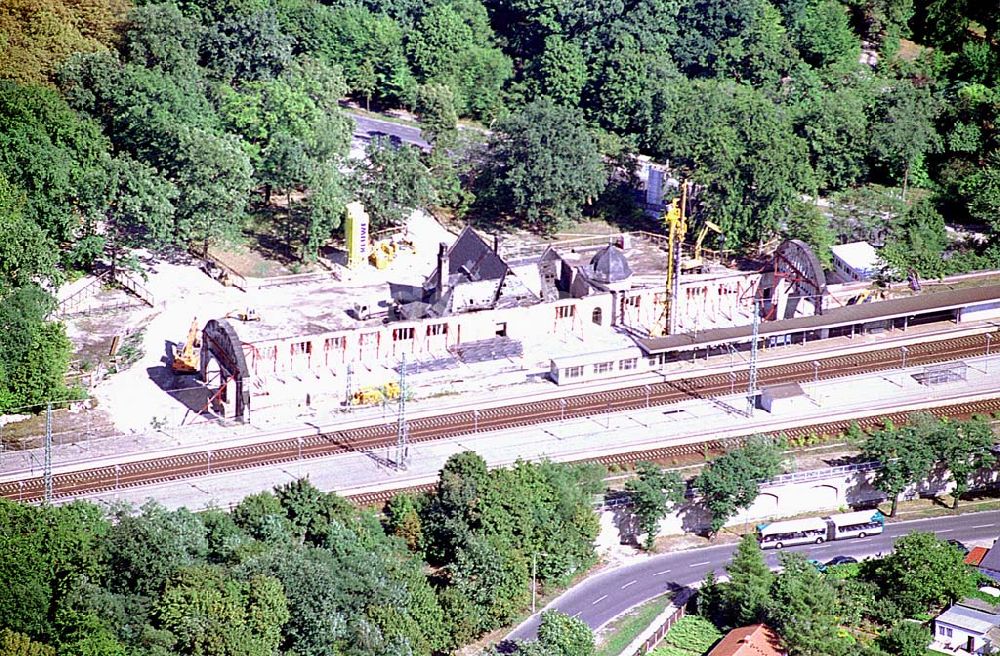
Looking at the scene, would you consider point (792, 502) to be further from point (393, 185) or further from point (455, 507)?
point (393, 185)

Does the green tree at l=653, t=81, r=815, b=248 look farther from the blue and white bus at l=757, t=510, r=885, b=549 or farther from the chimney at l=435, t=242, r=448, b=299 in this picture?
the blue and white bus at l=757, t=510, r=885, b=549

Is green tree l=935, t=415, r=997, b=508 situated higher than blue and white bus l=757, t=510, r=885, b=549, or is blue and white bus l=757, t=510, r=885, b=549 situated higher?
green tree l=935, t=415, r=997, b=508

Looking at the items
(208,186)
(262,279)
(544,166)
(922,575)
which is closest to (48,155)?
(208,186)

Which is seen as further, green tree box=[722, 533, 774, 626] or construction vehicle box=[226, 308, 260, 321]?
construction vehicle box=[226, 308, 260, 321]

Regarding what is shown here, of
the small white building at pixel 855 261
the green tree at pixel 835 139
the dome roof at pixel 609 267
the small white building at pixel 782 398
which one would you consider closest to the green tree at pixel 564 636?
the small white building at pixel 782 398

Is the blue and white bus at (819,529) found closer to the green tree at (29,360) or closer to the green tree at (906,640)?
the green tree at (906,640)

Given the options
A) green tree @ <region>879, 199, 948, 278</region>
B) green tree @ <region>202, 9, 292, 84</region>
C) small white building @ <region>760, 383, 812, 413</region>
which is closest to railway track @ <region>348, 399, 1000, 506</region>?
small white building @ <region>760, 383, 812, 413</region>

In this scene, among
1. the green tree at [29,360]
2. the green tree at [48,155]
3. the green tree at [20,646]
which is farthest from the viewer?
the green tree at [48,155]
